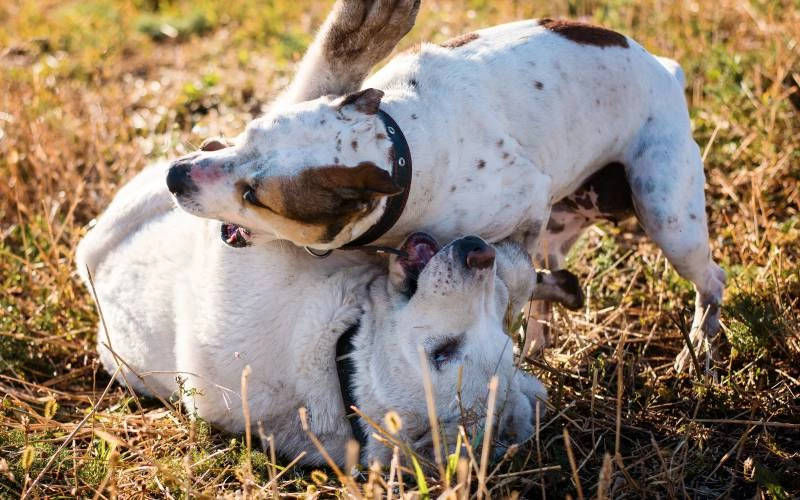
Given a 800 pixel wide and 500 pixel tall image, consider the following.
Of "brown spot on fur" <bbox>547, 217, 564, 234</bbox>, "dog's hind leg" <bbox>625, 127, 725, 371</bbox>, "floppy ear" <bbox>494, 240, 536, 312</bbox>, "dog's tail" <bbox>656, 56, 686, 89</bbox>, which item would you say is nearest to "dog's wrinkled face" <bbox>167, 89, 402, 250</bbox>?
"floppy ear" <bbox>494, 240, 536, 312</bbox>

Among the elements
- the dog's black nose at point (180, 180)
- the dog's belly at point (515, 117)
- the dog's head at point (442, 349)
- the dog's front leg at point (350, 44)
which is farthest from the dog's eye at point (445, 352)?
the dog's front leg at point (350, 44)

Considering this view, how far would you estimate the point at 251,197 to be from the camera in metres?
2.86

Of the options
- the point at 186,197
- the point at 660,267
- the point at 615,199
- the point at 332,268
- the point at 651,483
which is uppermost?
the point at 186,197

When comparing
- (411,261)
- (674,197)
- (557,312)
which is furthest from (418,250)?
(557,312)

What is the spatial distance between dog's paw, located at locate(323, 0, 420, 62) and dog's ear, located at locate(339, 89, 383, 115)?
50cm

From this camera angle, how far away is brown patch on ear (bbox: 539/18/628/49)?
3.93 m

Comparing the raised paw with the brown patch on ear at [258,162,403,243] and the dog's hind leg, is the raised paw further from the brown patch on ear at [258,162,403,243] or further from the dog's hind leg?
the brown patch on ear at [258,162,403,243]

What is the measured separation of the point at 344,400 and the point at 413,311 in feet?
1.33

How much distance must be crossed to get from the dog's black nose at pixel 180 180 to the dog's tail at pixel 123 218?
115 cm

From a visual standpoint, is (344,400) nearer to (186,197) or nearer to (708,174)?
(186,197)

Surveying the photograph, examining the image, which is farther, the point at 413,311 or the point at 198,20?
the point at 198,20

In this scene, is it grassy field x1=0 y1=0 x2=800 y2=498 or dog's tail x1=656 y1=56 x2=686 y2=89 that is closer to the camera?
grassy field x1=0 y1=0 x2=800 y2=498

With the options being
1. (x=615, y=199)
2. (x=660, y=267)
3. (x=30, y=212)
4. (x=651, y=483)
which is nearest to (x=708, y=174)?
(x=660, y=267)

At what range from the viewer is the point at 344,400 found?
3.21 metres
